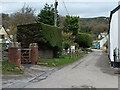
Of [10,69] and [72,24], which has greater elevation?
[72,24]

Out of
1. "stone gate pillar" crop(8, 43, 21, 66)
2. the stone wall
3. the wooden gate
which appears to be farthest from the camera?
the stone wall

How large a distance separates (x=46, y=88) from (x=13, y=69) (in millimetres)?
5997

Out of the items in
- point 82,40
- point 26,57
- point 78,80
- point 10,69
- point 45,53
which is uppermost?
point 82,40

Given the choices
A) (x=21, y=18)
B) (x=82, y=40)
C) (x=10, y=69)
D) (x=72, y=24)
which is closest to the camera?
(x=10, y=69)

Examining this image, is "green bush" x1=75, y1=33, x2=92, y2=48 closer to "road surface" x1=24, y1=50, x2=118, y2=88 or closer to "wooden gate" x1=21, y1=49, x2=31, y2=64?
"wooden gate" x1=21, y1=49, x2=31, y2=64

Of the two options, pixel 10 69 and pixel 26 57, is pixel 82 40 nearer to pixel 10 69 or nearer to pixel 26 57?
pixel 26 57

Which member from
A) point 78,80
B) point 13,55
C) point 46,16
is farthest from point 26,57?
point 46,16

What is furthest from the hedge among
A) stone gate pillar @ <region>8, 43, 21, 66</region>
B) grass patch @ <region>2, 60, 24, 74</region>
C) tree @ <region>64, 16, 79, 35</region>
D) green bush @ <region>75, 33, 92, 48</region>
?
green bush @ <region>75, 33, 92, 48</region>

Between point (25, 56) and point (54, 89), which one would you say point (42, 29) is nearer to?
point (25, 56)

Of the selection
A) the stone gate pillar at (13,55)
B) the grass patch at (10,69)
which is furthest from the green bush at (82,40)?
the grass patch at (10,69)

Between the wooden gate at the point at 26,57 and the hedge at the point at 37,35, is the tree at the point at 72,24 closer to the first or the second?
the hedge at the point at 37,35

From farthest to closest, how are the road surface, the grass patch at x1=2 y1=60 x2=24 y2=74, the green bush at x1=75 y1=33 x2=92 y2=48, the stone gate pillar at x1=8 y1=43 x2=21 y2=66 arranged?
the green bush at x1=75 y1=33 x2=92 y2=48 → the stone gate pillar at x1=8 y1=43 x2=21 y2=66 → the grass patch at x1=2 y1=60 x2=24 y2=74 → the road surface

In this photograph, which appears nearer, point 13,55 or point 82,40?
point 13,55

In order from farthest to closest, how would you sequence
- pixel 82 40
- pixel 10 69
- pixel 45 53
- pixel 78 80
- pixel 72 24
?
pixel 82 40 → pixel 72 24 → pixel 45 53 → pixel 10 69 → pixel 78 80
